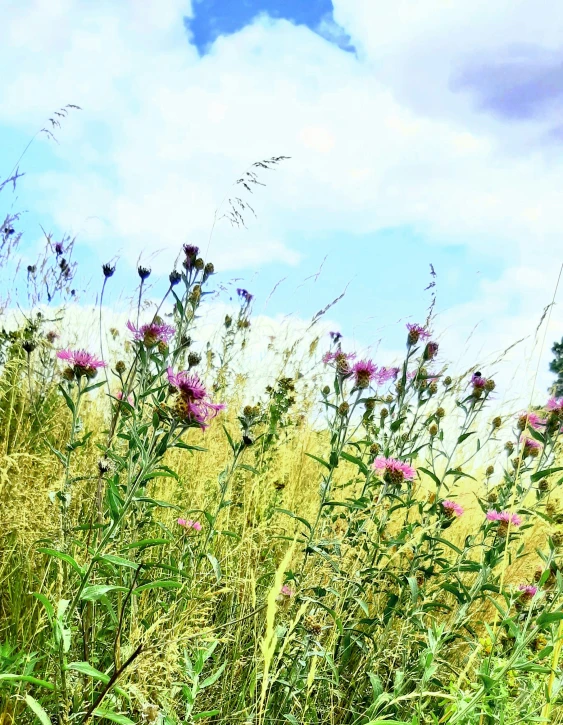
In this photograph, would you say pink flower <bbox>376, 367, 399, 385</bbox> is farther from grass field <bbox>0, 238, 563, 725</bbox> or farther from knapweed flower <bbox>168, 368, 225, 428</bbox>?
knapweed flower <bbox>168, 368, 225, 428</bbox>

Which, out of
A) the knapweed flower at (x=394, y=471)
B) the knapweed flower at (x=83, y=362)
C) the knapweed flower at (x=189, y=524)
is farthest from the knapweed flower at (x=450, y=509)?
the knapweed flower at (x=83, y=362)

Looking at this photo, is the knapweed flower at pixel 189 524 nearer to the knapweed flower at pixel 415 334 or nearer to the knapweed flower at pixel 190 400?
the knapweed flower at pixel 190 400

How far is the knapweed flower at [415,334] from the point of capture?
2.68m

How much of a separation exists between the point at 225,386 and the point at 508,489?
244 cm

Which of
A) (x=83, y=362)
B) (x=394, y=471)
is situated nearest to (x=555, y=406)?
(x=394, y=471)

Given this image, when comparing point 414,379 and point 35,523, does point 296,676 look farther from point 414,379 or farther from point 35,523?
point 414,379

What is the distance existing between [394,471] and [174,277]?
1.14 metres

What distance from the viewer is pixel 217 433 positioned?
4.14 meters

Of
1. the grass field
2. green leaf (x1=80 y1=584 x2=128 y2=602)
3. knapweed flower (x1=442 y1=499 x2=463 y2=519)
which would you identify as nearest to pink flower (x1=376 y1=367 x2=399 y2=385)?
the grass field

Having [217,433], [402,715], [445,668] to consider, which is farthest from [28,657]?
[217,433]

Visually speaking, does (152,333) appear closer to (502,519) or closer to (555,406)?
(502,519)

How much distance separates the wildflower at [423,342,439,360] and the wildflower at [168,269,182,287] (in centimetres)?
108

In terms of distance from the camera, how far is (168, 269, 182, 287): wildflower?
2.48 m

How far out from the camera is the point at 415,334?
2684mm
